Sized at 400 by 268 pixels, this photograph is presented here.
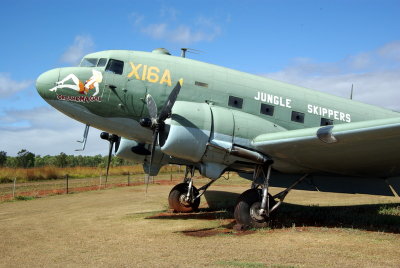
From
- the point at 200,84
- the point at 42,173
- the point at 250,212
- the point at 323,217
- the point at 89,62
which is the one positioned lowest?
the point at 42,173

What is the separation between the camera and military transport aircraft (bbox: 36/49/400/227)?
9.45 m

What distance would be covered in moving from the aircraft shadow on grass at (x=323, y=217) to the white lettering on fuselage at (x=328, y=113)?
11.2 ft

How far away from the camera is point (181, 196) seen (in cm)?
1389

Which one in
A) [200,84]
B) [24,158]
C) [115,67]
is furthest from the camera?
[24,158]

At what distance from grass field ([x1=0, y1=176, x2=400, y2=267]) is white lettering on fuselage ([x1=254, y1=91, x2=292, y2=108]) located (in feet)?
12.5

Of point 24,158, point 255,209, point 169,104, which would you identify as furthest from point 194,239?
point 24,158

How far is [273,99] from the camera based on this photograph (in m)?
11.7

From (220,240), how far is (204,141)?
8.59 feet

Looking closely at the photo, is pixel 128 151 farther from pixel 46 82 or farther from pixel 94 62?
pixel 46 82

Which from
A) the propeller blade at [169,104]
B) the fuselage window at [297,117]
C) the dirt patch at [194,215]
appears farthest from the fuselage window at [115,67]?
the fuselage window at [297,117]

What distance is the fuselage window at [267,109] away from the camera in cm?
1146

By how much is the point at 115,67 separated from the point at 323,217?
835cm

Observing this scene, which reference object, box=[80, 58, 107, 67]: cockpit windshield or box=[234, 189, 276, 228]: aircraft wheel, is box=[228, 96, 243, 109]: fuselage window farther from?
box=[80, 58, 107, 67]: cockpit windshield

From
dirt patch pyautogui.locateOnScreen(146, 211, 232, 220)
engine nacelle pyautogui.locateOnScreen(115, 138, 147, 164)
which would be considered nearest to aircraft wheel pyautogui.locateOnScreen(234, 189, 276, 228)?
dirt patch pyautogui.locateOnScreen(146, 211, 232, 220)
